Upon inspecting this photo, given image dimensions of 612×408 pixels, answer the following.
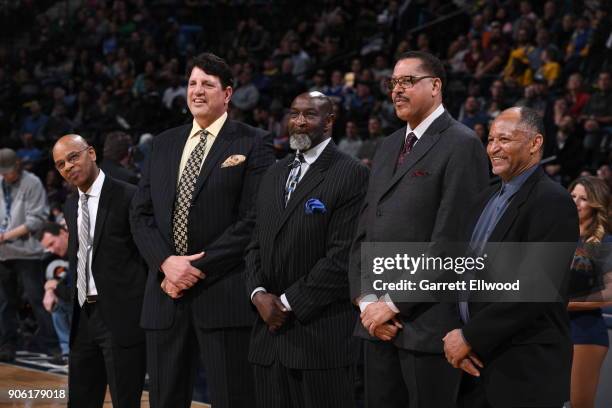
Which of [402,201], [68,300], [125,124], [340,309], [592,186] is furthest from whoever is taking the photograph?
A: [125,124]

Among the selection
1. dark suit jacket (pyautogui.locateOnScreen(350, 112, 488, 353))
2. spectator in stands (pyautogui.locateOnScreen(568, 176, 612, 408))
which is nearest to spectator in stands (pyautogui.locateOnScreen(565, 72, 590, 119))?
spectator in stands (pyautogui.locateOnScreen(568, 176, 612, 408))

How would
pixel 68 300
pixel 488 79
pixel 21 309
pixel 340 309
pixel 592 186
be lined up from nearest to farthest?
1. pixel 340 309
2. pixel 592 186
3. pixel 68 300
4. pixel 21 309
5. pixel 488 79

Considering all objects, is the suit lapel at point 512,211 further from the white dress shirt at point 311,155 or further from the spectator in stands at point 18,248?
the spectator in stands at point 18,248

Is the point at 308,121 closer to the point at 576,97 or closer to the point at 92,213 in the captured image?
the point at 92,213

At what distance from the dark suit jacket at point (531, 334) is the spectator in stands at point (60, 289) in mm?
4788

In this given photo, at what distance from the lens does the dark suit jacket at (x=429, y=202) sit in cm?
368

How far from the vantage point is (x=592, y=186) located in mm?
4699

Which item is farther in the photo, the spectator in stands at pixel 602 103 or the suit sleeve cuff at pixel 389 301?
the spectator in stands at pixel 602 103

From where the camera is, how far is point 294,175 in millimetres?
4305

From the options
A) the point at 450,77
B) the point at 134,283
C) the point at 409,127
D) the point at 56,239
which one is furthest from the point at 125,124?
the point at 409,127

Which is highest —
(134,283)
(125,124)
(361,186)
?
(125,124)

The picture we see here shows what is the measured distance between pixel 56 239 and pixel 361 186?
4.44 meters

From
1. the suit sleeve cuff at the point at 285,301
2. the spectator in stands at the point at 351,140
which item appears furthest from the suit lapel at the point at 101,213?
the spectator in stands at the point at 351,140

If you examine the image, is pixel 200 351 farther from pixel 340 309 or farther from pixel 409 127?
pixel 409 127
